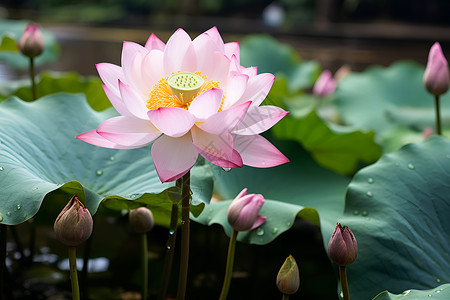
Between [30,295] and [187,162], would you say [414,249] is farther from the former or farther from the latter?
[30,295]

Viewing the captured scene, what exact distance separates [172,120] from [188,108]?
2.0 inches

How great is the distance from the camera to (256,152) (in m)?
0.69

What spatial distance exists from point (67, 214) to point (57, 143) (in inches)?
11.9

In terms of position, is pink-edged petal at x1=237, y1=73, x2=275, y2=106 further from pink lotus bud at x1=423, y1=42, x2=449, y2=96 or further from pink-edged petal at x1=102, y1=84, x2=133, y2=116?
pink lotus bud at x1=423, y1=42, x2=449, y2=96

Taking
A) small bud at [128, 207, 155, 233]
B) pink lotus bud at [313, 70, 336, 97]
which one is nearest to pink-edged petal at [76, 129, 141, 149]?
small bud at [128, 207, 155, 233]

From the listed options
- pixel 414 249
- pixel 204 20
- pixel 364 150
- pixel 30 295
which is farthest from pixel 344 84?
pixel 204 20

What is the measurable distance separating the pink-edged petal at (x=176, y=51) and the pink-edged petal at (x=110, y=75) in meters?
0.07

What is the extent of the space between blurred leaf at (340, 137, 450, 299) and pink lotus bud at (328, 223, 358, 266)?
0.51 feet

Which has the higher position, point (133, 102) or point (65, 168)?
point (133, 102)

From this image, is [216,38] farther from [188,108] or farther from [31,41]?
[31,41]

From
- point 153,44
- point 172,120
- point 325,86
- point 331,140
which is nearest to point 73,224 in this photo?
point 172,120

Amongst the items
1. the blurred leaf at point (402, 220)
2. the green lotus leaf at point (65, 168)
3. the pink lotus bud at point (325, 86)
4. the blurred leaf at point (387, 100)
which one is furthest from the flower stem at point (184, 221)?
the pink lotus bud at point (325, 86)

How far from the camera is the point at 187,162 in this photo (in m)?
0.65

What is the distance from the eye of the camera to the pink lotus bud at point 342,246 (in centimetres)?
69
